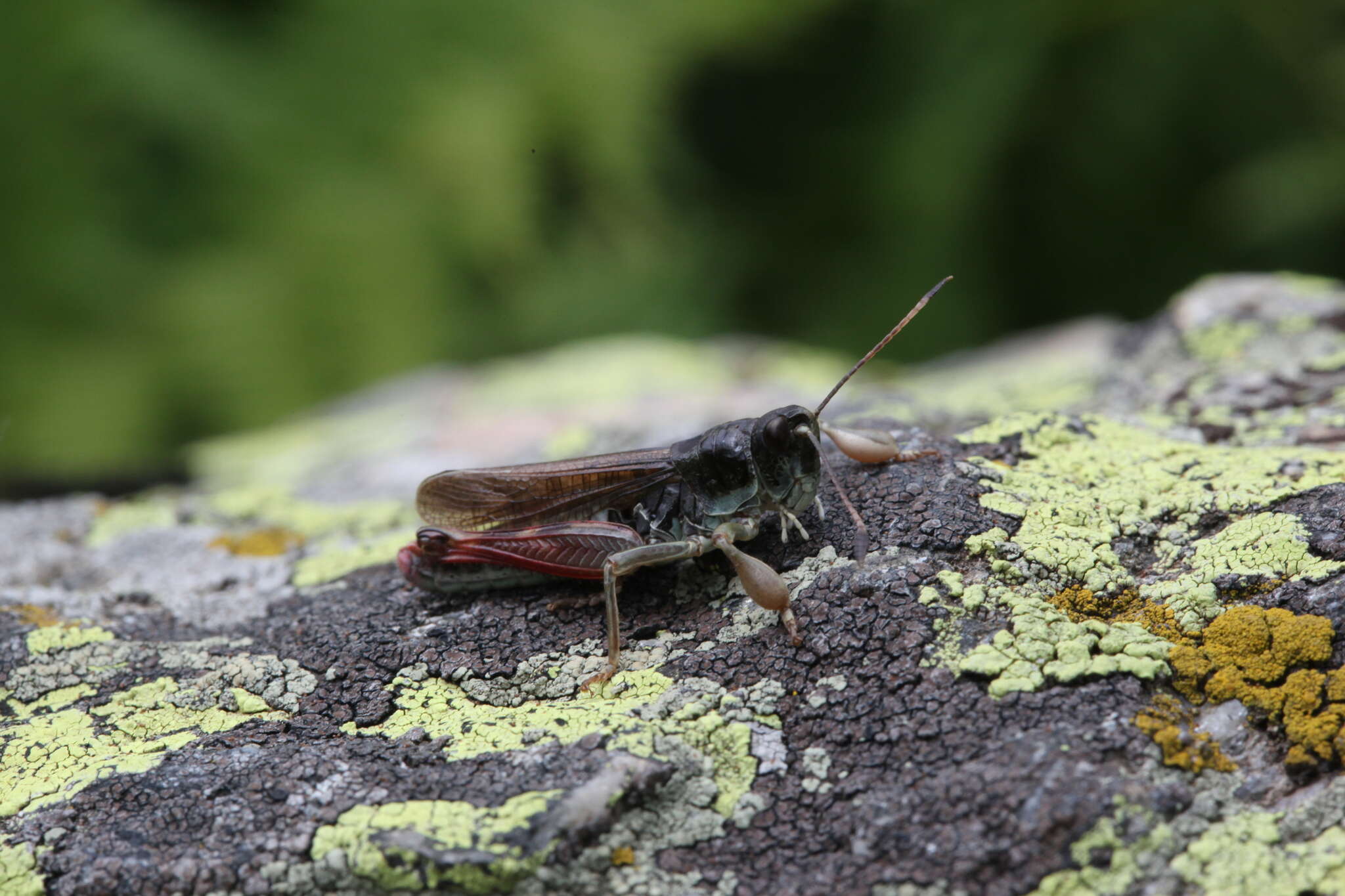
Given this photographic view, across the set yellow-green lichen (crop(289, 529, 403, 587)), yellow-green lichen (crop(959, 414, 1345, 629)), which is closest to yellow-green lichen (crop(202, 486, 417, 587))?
yellow-green lichen (crop(289, 529, 403, 587))

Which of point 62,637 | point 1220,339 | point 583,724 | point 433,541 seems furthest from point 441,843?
point 1220,339

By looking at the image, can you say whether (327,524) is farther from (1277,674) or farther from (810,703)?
(1277,674)

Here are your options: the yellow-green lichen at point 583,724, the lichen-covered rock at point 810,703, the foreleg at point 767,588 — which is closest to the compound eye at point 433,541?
the lichen-covered rock at point 810,703

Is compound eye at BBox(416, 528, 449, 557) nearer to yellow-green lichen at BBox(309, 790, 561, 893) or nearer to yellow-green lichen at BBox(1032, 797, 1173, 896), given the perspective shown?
yellow-green lichen at BBox(309, 790, 561, 893)

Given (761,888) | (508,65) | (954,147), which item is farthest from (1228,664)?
(508,65)

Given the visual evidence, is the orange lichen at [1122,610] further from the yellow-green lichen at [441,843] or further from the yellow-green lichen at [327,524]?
the yellow-green lichen at [327,524]

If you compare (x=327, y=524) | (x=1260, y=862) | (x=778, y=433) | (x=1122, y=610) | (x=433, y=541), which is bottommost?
(x=1260, y=862)

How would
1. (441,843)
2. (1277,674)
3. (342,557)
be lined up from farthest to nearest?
(342,557), (1277,674), (441,843)
